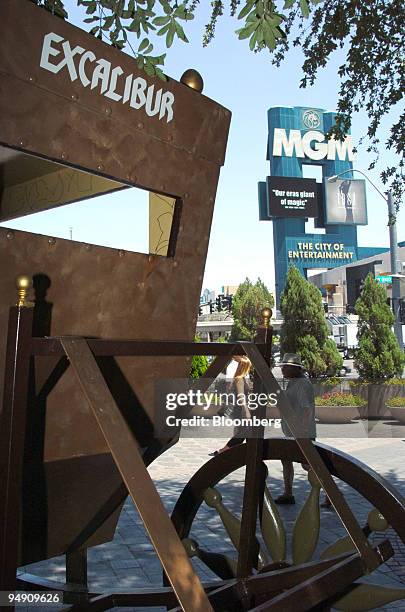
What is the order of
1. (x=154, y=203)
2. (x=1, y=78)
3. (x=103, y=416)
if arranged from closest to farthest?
1. (x=103, y=416)
2. (x=1, y=78)
3. (x=154, y=203)

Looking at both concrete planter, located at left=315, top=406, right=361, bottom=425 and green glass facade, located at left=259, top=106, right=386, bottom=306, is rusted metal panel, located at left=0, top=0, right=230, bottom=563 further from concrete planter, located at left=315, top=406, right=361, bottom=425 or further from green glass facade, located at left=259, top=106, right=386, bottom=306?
green glass facade, located at left=259, top=106, right=386, bottom=306

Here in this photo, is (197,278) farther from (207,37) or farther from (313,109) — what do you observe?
(313,109)

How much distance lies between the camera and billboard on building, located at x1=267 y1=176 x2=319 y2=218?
59.6 meters

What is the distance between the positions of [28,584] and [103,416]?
4.64ft

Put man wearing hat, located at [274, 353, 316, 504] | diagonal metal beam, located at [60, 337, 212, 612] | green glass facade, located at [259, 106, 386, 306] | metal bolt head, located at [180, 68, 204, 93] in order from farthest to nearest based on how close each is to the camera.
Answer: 1. green glass facade, located at [259, 106, 386, 306]
2. man wearing hat, located at [274, 353, 316, 504]
3. metal bolt head, located at [180, 68, 204, 93]
4. diagonal metal beam, located at [60, 337, 212, 612]

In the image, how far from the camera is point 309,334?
18891 millimetres

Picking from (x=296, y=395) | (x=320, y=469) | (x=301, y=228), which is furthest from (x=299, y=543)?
(x=301, y=228)

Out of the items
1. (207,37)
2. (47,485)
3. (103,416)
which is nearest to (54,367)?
(47,485)

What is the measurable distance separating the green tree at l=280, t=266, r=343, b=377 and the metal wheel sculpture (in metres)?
15.6

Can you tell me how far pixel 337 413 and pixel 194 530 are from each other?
28.3ft

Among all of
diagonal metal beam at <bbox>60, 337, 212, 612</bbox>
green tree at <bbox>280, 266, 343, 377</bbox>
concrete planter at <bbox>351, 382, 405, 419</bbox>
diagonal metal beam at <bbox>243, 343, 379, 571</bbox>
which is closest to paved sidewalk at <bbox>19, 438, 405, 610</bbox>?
diagonal metal beam at <bbox>243, 343, 379, 571</bbox>

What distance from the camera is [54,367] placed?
2.60 m
